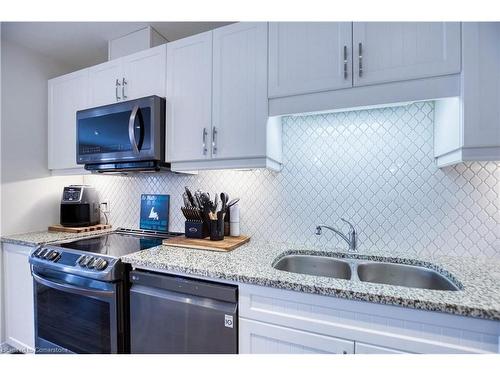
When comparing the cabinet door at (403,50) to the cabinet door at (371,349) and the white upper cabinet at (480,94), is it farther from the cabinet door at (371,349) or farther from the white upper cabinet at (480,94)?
the cabinet door at (371,349)

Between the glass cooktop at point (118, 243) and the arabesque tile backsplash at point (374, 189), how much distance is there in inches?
27.0

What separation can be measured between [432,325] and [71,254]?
1.79m

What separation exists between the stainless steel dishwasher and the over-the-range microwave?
729mm

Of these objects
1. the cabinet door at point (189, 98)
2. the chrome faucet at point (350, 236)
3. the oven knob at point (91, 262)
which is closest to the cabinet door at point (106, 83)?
the cabinet door at point (189, 98)

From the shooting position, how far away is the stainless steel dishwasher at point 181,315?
1.07 m

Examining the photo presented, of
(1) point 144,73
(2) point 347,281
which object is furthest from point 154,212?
(2) point 347,281

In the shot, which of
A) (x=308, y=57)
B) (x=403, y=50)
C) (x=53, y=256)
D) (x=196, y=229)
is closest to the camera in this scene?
(x=403, y=50)

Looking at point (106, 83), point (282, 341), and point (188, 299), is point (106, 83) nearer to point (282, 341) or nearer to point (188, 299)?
point (188, 299)

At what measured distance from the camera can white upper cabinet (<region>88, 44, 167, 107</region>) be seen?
64.1 inches

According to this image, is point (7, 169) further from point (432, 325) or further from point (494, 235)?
point (494, 235)

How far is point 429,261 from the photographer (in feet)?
3.99

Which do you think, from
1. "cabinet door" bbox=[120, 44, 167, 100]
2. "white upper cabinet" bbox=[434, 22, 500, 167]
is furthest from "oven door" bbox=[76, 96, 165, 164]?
"white upper cabinet" bbox=[434, 22, 500, 167]

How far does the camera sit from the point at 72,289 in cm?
138

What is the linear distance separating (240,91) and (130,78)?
88cm
